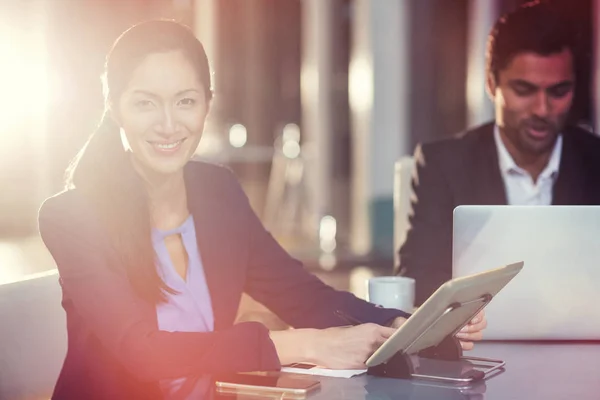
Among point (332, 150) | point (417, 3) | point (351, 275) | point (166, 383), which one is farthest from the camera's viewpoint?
point (332, 150)

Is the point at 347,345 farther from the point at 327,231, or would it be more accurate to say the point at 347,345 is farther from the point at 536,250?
the point at 327,231

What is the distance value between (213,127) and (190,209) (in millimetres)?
7684

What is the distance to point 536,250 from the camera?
1773mm

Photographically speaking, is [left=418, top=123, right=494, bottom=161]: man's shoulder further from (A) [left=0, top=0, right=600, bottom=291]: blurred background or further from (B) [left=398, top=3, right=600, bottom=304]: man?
(A) [left=0, top=0, right=600, bottom=291]: blurred background

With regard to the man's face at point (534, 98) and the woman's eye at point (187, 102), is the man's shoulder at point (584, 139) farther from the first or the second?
the woman's eye at point (187, 102)

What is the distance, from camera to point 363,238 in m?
7.68

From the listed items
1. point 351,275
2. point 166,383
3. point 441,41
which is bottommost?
point 351,275

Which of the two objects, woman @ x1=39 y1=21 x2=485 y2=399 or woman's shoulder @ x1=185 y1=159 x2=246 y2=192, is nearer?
woman @ x1=39 y1=21 x2=485 y2=399

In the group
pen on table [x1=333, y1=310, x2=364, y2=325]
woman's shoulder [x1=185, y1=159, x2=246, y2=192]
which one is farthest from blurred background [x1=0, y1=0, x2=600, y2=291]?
pen on table [x1=333, y1=310, x2=364, y2=325]

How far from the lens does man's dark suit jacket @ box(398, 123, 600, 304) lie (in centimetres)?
267

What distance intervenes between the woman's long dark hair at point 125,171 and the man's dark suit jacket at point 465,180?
3.12 ft

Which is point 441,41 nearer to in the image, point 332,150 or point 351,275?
point 332,150

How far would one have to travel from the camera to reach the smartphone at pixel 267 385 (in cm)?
145

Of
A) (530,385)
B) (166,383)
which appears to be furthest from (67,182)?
(530,385)
